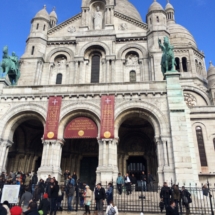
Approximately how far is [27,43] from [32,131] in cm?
1152

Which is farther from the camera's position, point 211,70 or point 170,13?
point 170,13

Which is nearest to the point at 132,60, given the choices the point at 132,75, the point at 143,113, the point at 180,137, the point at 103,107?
the point at 132,75

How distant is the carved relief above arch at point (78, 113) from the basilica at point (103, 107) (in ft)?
0.24

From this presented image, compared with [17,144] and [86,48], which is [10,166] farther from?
[86,48]

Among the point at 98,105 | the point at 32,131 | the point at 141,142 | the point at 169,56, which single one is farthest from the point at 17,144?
the point at 169,56

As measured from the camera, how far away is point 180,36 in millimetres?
38875

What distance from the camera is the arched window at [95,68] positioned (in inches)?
1017

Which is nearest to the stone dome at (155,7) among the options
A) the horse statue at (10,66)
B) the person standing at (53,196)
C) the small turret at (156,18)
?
the small turret at (156,18)

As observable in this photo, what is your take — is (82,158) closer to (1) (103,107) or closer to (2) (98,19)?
(1) (103,107)

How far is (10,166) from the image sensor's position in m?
20.6

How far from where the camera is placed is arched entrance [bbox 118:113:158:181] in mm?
21094

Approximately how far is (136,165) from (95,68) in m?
11.3

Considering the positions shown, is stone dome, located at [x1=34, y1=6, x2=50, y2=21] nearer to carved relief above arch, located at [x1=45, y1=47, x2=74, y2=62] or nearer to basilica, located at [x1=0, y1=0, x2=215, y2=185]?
basilica, located at [x1=0, y1=0, x2=215, y2=185]

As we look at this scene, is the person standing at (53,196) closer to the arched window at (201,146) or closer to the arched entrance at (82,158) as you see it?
the arched entrance at (82,158)
